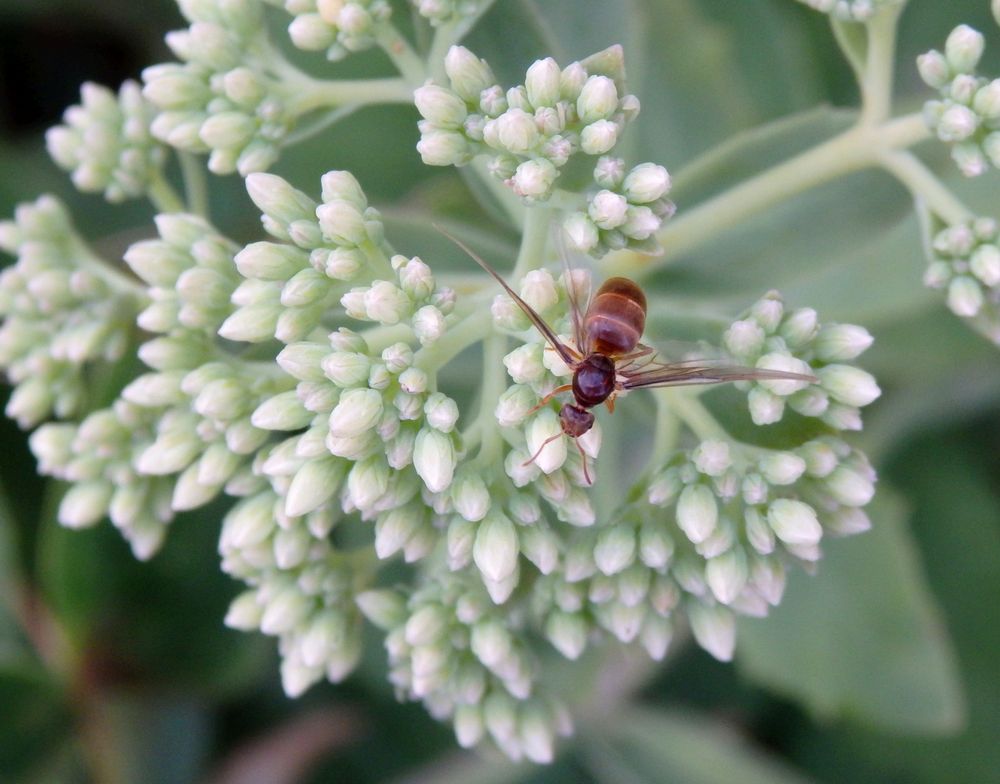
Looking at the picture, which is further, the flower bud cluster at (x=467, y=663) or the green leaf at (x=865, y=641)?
the green leaf at (x=865, y=641)

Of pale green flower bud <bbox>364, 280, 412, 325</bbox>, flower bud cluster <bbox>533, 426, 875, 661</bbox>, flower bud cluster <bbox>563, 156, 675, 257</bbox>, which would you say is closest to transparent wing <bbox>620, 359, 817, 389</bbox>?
flower bud cluster <bbox>533, 426, 875, 661</bbox>

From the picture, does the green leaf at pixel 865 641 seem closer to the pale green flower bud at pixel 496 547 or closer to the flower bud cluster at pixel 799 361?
the flower bud cluster at pixel 799 361

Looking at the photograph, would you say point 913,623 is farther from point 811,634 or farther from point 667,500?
point 667,500

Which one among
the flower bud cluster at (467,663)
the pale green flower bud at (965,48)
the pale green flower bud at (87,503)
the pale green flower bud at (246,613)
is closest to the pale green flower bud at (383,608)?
the flower bud cluster at (467,663)

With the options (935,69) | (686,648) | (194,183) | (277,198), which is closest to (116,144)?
(194,183)

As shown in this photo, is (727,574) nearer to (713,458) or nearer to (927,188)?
(713,458)

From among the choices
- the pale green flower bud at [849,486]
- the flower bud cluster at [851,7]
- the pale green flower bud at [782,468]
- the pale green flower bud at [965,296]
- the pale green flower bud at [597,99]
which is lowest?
the pale green flower bud at [849,486]

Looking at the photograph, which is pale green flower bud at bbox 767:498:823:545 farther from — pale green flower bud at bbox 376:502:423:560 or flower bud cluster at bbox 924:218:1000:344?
pale green flower bud at bbox 376:502:423:560

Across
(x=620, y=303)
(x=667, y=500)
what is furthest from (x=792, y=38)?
(x=667, y=500)
